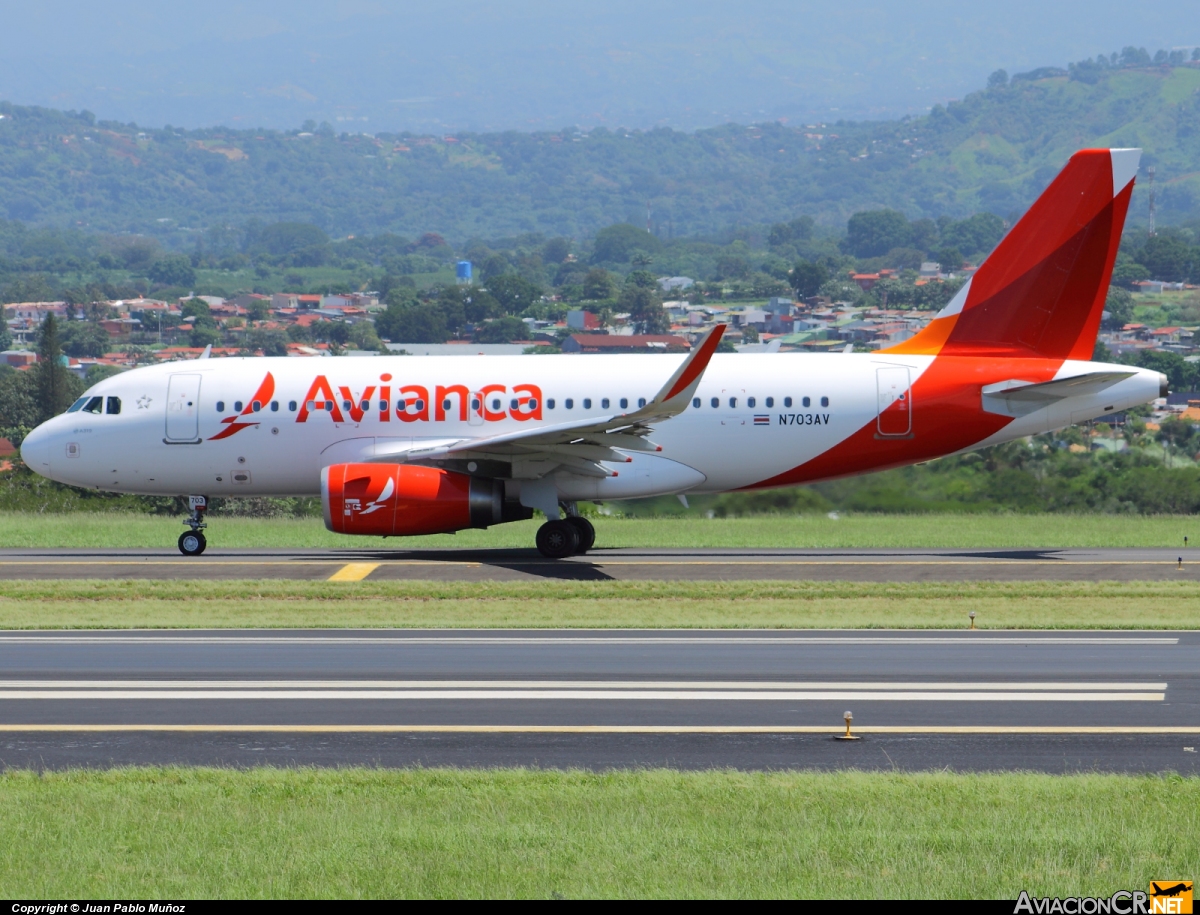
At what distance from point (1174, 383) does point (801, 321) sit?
311ft

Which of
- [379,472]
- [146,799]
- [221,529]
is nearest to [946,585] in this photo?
[379,472]

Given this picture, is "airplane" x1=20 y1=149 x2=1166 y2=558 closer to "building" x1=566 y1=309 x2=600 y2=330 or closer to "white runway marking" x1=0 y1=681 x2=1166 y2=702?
"white runway marking" x1=0 y1=681 x2=1166 y2=702

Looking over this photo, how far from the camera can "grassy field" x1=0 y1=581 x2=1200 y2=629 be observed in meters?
22.1

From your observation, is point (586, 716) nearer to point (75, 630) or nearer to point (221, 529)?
point (75, 630)

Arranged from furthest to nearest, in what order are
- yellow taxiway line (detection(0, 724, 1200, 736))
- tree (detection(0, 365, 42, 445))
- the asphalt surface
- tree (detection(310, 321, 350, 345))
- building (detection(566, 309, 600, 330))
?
building (detection(566, 309, 600, 330)) < tree (detection(310, 321, 350, 345)) < tree (detection(0, 365, 42, 445)) < yellow taxiway line (detection(0, 724, 1200, 736)) < the asphalt surface

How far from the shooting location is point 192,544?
30.4m

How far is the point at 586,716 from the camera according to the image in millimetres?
15438

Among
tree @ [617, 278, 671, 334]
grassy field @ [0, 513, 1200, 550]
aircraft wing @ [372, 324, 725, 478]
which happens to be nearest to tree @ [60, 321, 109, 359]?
tree @ [617, 278, 671, 334]

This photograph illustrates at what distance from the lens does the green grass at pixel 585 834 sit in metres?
9.83

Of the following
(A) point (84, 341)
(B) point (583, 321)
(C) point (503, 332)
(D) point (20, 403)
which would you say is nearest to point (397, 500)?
(D) point (20, 403)

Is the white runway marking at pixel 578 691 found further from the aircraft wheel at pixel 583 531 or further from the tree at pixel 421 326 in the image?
the tree at pixel 421 326

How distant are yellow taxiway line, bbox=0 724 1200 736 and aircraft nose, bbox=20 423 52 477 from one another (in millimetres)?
16499

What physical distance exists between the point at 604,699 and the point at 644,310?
A: 522ft

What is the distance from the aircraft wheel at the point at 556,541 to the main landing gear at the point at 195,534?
6.85 metres
